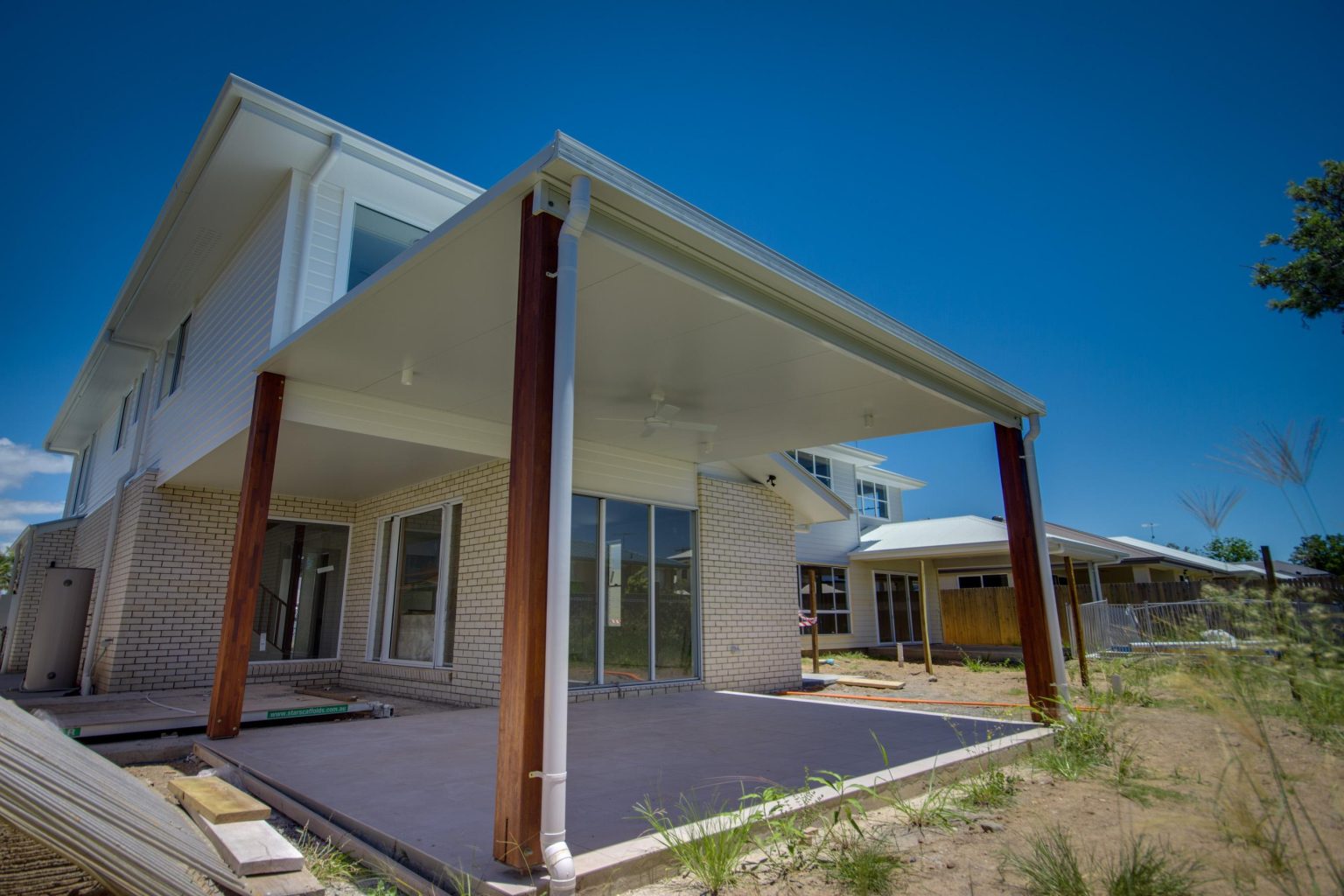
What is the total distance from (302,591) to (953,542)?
42.3 ft

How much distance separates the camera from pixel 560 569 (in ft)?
9.27

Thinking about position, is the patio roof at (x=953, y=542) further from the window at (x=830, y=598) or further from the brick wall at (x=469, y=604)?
the brick wall at (x=469, y=604)

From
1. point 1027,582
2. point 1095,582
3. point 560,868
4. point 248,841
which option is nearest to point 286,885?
point 248,841

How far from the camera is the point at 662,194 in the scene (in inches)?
145

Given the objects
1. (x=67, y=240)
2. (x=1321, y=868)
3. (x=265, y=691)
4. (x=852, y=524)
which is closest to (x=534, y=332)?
(x=1321, y=868)

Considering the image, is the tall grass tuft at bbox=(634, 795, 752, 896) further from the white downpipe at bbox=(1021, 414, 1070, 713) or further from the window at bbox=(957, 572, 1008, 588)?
the window at bbox=(957, 572, 1008, 588)

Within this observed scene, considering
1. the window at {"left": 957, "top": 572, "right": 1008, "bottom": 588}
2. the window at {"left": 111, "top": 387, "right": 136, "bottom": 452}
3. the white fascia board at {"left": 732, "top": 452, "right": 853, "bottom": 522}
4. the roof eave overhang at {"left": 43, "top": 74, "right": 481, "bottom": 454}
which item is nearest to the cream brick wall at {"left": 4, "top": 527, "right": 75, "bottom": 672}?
the window at {"left": 111, "top": 387, "right": 136, "bottom": 452}

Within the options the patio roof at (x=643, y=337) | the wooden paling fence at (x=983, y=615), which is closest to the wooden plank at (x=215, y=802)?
the patio roof at (x=643, y=337)

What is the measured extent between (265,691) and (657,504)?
5.18m

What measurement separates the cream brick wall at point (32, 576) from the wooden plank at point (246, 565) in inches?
419

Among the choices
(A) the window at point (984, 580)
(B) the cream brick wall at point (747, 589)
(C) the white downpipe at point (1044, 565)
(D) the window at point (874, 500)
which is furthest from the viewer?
(D) the window at point (874, 500)

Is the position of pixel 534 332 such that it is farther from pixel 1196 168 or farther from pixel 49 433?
pixel 49 433

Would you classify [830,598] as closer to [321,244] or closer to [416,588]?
[416,588]

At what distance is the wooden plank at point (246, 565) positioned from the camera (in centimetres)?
537
